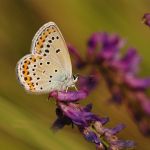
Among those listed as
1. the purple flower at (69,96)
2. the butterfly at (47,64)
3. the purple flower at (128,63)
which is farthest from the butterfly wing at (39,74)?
→ the purple flower at (128,63)

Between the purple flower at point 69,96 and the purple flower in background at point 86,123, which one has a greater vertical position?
the purple flower at point 69,96

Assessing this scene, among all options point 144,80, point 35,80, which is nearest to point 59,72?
point 35,80

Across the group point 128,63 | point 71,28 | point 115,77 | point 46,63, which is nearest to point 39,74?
point 46,63

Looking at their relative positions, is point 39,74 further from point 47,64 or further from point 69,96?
point 69,96

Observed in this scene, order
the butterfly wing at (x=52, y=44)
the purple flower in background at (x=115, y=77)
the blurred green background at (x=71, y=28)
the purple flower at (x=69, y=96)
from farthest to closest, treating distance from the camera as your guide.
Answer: the blurred green background at (x=71, y=28) < the purple flower in background at (x=115, y=77) < the butterfly wing at (x=52, y=44) < the purple flower at (x=69, y=96)

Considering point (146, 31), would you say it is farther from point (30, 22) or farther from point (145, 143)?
point (145, 143)

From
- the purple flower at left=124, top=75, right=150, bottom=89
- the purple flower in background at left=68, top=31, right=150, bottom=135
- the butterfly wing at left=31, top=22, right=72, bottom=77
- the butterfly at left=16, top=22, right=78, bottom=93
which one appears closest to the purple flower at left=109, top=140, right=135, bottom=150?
the butterfly at left=16, top=22, right=78, bottom=93

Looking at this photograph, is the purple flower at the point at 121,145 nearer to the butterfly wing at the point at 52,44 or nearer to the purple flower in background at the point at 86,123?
the purple flower in background at the point at 86,123

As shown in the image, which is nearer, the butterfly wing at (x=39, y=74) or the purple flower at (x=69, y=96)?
the purple flower at (x=69, y=96)
